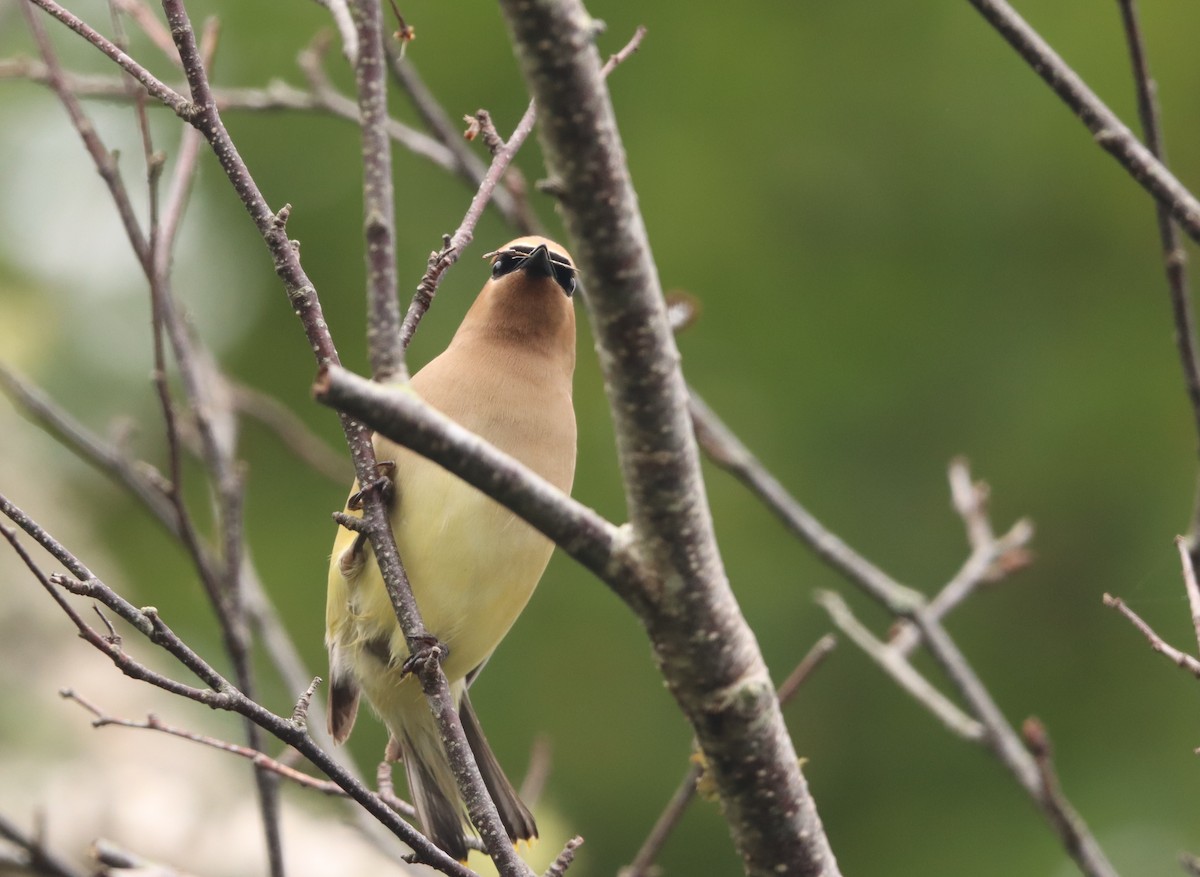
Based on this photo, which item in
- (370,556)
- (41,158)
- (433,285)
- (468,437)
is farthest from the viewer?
(41,158)

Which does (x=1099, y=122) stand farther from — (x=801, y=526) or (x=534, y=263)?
(x=534, y=263)

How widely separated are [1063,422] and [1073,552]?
0.69m

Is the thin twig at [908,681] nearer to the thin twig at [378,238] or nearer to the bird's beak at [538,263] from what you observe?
the bird's beak at [538,263]

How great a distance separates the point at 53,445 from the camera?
770 cm

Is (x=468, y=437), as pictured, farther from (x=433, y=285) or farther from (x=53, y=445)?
(x=53, y=445)

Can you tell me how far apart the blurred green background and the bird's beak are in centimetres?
337

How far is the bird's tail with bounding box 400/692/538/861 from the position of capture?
130 inches

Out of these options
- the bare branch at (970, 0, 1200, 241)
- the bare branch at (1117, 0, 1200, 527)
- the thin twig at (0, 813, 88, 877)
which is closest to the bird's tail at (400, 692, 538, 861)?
the thin twig at (0, 813, 88, 877)

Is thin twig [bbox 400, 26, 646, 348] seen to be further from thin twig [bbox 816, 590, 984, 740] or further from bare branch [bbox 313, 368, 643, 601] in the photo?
thin twig [bbox 816, 590, 984, 740]

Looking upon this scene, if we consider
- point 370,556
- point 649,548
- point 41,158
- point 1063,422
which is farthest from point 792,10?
point 649,548

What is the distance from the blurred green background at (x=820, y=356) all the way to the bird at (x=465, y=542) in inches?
132

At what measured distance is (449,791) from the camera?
11.4 ft

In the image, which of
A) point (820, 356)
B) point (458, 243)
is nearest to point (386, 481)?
point (458, 243)

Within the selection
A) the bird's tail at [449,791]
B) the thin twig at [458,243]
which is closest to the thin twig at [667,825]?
the bird's tail at [449,791]
